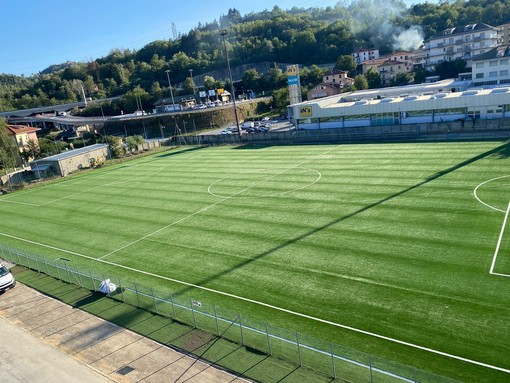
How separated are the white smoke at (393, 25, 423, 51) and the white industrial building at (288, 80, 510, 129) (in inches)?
3587


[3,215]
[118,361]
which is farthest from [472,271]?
[3,215]

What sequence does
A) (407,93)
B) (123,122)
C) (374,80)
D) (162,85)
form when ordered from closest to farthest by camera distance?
(407,93)
(374,80)
(123,122)
(162,85)

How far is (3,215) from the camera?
4575 centimetres

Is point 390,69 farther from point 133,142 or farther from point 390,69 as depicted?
point 133,142

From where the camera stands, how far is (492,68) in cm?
8044

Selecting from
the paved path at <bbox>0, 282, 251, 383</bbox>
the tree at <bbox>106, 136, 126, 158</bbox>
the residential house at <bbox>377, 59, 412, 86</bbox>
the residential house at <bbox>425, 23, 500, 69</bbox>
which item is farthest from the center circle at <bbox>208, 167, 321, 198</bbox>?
the residential house at <bbox>377, 59, 412, 86</bbox>

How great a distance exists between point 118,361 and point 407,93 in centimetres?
7604

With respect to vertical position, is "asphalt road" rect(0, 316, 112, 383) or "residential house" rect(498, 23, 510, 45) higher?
"residential house" rect(498, 23, 510, 45)

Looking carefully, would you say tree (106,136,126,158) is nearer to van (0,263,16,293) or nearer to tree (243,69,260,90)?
van (0,263,16,293)

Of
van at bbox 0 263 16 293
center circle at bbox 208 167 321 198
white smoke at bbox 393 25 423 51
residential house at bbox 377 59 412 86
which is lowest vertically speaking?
center circle at bbox 208 167 321 198

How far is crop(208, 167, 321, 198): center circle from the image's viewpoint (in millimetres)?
39938

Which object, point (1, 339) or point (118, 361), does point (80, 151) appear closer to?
point (1, 339)

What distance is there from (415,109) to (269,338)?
52.6 meters

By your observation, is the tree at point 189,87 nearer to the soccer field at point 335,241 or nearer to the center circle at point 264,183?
the soccer field at point 335,241
